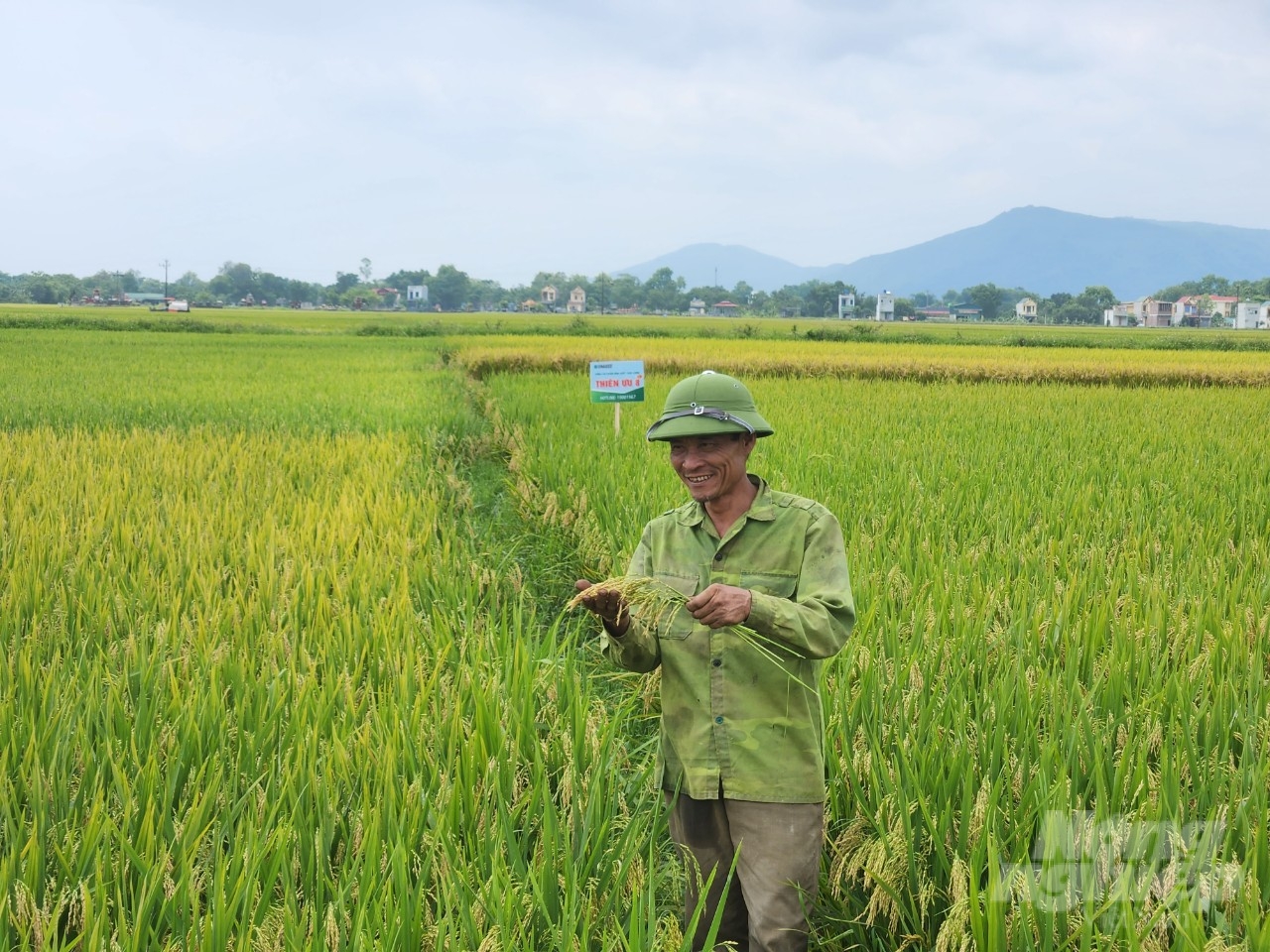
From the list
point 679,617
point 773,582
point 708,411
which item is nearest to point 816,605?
point 773,582

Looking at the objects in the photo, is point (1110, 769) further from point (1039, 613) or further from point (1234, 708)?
point (1039, 613)

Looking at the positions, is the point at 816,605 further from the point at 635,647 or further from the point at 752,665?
the point at 635,647

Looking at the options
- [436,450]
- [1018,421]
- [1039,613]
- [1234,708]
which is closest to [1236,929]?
[1234,708]

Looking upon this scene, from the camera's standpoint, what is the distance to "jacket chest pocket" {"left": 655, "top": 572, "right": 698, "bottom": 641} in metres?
1.88

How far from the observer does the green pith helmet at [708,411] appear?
178 centimetres

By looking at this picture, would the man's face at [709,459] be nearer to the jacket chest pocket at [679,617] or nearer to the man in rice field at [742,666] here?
the man in rice field at [742,666]

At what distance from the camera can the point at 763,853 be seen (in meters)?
1.83

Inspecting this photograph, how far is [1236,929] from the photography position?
5.22 feet

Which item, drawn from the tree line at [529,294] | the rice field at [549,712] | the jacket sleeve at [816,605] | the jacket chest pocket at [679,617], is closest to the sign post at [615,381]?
the rice field at [549,712]

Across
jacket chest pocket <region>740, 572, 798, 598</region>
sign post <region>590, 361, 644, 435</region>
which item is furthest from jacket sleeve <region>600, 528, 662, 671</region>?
sign post <region>590, 361, 644, 435</region>

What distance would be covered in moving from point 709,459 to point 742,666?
0.41 metres

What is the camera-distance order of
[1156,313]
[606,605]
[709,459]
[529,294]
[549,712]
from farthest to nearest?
[529,294]
[1156,313]
[549,712]
[709,459]
[606,605]

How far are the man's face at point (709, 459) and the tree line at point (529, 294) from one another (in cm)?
10133

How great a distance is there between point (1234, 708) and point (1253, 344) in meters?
37.2
